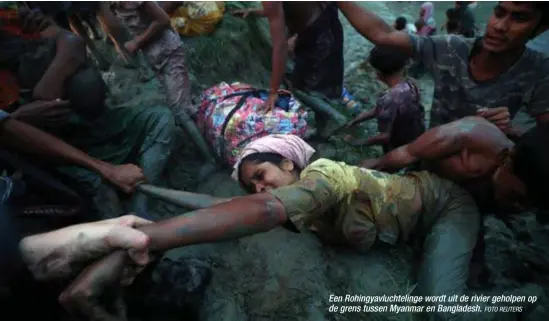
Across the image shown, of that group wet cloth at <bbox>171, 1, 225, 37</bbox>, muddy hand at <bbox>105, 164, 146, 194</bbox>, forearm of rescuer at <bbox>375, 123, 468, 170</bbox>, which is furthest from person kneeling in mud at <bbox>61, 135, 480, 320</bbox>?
wet cloth at <bbox>171, 1, 225, 37</bbox>

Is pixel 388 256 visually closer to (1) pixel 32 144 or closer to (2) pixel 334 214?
(2) pixel 334 214

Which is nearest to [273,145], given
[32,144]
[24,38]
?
[32,144]

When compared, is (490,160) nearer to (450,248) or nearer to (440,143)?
(440,143)

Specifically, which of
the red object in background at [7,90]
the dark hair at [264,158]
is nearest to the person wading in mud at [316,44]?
the dark hair at [264,158]

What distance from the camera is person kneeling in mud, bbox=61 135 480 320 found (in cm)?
157

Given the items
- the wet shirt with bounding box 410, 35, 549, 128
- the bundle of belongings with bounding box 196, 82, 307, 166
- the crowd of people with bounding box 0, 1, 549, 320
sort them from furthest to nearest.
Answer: the bundle of belongings with bounding box 196, 82, 307, 166 < the wet shirt with bounding box 410, 35, 549, 128 < the crowd of people with bounding box 0, 1, 549, 320

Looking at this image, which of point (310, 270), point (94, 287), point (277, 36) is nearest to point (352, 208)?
point (310, 270)

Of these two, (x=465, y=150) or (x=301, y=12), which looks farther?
(x=301, y=12)

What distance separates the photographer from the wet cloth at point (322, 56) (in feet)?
10.5

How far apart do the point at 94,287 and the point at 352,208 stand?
115 cm

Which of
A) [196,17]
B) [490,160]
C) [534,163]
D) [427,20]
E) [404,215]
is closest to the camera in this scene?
[534,163]

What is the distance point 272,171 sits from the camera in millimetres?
2061

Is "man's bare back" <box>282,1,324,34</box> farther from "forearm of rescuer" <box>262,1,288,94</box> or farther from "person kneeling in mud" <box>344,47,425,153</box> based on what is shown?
"person kneeling in mud" <box>344,47,425,153</box>

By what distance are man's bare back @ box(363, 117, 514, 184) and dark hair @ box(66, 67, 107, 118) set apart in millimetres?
1767
